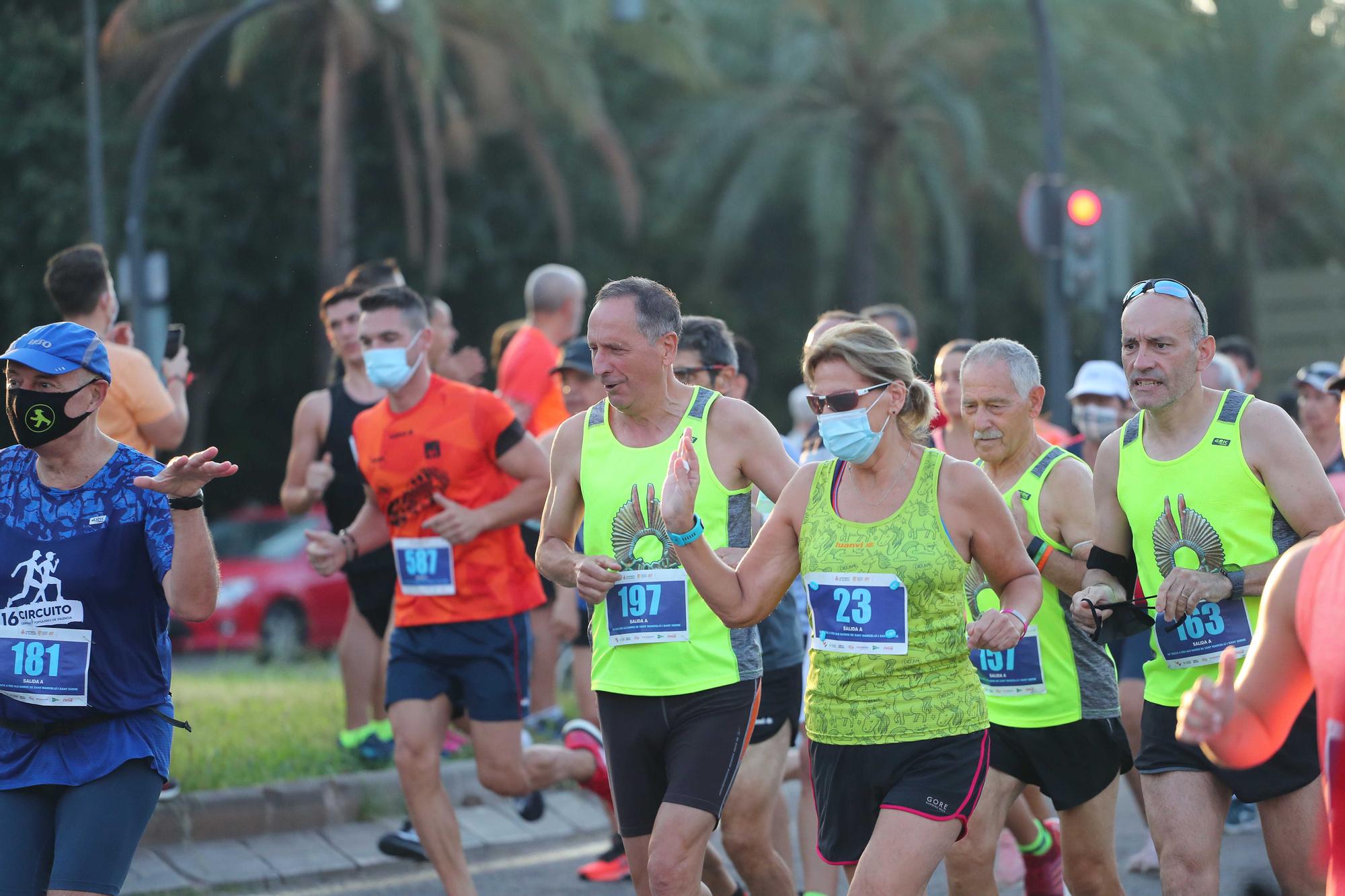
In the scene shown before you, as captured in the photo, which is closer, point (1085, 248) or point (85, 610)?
point (85, 610)

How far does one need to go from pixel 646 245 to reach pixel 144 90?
10.7m

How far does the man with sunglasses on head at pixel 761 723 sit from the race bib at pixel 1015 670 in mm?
736

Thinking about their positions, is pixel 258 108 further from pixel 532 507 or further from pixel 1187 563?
pixel 1187 563

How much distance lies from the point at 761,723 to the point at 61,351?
9.25 feet

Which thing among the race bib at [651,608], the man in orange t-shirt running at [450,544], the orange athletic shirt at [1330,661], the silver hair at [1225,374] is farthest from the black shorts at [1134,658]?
the orange athletic shirt at [1330,661]

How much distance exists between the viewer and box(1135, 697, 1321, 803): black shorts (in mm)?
5012

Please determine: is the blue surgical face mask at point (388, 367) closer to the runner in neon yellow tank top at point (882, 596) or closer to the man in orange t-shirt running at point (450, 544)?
the man in orange t-shirt running at point (450, 544)

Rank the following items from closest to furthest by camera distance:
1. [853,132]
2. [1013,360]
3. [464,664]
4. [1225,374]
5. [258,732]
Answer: [1013,360] < [464,664] < [258,732] < [1225,374] < [853,132]

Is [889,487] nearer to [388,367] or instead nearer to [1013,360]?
[1013,360]

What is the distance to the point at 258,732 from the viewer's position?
30.7ft

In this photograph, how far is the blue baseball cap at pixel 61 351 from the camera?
15.2 ft

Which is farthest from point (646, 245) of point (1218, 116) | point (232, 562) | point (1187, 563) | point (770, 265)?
point (1187, 563)

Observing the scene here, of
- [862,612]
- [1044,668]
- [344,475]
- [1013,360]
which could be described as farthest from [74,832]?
[344,475]

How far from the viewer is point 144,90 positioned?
22844 mm
